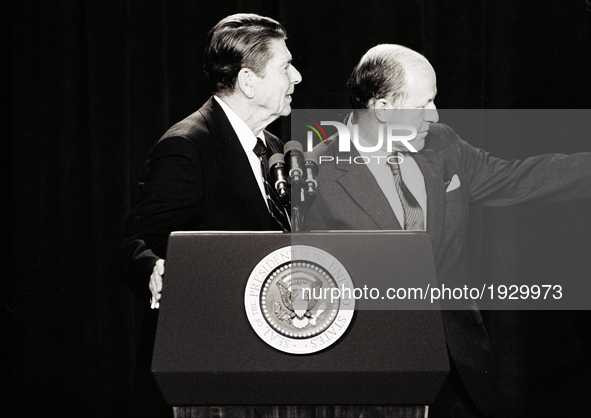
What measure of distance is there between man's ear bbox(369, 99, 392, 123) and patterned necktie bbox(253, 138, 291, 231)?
0.39m

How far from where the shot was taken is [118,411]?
2.39 metres

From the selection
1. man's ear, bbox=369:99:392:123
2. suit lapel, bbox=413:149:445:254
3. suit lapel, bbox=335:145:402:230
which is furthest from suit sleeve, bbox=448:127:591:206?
suit lapel, bbox=335:145:402:230

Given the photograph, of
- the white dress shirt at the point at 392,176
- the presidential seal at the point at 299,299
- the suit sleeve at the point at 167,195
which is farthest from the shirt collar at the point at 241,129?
the presidential seal at the point at 299,299

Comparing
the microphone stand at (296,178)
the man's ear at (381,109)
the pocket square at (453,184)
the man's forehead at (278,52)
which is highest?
the man's forehead at (278,52)

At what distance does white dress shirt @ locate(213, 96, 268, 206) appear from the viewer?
164 cm

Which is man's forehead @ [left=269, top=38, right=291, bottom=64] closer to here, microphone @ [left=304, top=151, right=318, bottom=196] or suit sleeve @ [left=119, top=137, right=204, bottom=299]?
suit sleeve @ [left=119, top=137, right=204, bottom=299]

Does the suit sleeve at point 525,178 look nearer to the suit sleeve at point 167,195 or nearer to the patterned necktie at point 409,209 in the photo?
the patterned necktie at point 409,209

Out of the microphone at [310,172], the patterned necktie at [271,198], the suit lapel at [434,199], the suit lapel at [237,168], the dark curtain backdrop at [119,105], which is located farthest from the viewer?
the dark curtain backdrop at [119,105]

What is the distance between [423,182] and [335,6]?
1.03 m

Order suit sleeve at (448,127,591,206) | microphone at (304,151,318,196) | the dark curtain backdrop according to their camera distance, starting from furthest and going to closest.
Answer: the dark curtain backdrop
suit sleeve at (448,127,591,206)
microphone at (304,151,318,196)

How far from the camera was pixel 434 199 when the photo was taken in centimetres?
170

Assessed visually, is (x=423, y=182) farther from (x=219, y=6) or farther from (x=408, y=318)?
(x=219, y=6)

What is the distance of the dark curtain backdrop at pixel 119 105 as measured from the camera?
238 cm

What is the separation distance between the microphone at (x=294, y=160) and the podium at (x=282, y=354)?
0.63 ft
